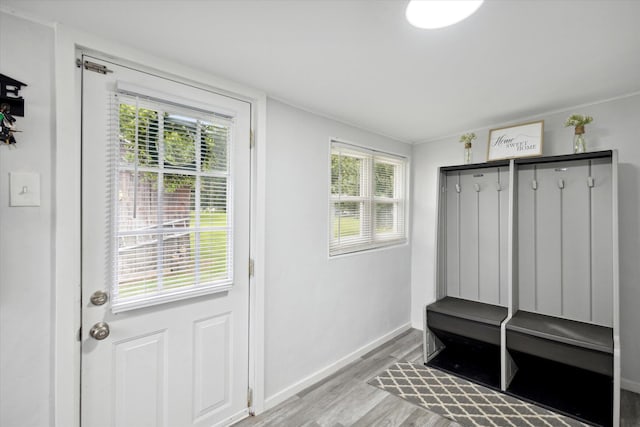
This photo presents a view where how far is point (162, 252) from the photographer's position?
5.76 ft

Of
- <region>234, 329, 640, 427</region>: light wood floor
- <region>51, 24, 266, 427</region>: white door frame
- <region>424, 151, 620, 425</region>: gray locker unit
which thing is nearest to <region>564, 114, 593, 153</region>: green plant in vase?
<region>424, 151, 620, 425</region>: gray locker unit

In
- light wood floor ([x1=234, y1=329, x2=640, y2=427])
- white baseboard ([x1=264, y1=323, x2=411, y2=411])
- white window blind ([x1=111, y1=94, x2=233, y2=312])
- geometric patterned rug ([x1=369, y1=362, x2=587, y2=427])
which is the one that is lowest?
light wood floor ([x1=234, y1=329, x2=640, y2=427])

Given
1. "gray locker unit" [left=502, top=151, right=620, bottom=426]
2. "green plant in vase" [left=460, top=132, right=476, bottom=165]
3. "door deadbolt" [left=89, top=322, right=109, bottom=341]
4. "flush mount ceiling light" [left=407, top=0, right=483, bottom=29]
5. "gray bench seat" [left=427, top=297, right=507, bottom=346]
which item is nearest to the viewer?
"flush mount ceiling light" [left=407, top=0, right=483, bottom=29]

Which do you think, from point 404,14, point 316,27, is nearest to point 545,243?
point 404,14

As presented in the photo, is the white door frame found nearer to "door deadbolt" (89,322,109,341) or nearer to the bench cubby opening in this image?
"door deadbolt" (89,322,109,341)

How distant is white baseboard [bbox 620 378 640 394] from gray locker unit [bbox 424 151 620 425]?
0.43 feet

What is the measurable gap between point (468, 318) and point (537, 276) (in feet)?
2.45

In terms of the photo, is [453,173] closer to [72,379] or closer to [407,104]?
[407,104]

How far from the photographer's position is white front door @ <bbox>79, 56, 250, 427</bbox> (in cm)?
155

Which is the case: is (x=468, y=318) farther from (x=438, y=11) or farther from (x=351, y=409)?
(x=438, y=11)

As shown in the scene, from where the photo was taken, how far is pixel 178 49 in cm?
165

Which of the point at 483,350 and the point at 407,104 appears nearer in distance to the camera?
the point at 407,104

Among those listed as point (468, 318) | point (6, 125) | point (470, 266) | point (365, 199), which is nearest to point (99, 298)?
point (6, 125)

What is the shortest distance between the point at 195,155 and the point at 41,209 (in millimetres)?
766
